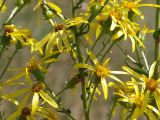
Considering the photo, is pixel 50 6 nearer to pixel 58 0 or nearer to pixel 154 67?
pixel 154 67

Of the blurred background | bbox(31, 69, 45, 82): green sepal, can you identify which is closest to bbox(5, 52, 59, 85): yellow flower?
bbox(31, 69, 45, 82): green sepal

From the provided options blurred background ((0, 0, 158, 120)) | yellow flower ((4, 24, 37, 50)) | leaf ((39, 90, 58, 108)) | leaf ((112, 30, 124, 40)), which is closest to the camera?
leaf ((39, 90, 58, 108))

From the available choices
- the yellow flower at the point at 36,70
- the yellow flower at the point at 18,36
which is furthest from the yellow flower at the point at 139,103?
the yellow flower at the point at 18,36

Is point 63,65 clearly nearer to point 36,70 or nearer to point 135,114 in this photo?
point 36,70

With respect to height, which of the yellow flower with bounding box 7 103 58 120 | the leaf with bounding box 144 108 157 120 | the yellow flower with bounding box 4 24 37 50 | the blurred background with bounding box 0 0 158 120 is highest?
the yellow flower with bounding box 4 24 37 50

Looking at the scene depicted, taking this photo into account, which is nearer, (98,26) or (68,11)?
(98,26)

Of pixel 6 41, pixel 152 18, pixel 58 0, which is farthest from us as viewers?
pixel 152 18

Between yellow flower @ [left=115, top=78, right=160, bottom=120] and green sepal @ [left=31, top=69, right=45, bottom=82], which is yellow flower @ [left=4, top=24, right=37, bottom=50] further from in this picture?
yellow flower @ [left=115, top=78, right=160, bottom=120]

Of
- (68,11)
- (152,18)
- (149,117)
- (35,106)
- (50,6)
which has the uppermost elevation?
(50,6)

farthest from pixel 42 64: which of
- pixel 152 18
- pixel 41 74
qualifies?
pixel 152 18

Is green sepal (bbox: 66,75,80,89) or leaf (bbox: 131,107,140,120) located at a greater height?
green sepal (bbox: 66,75,80,89)

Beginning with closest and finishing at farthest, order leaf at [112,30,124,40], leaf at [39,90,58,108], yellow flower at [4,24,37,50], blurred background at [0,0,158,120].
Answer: leaf at [39,90,58,108], leaf at [112,30,124,40], yellow flower at [4,24,37,50], blurred background at [0,0,158,120]
